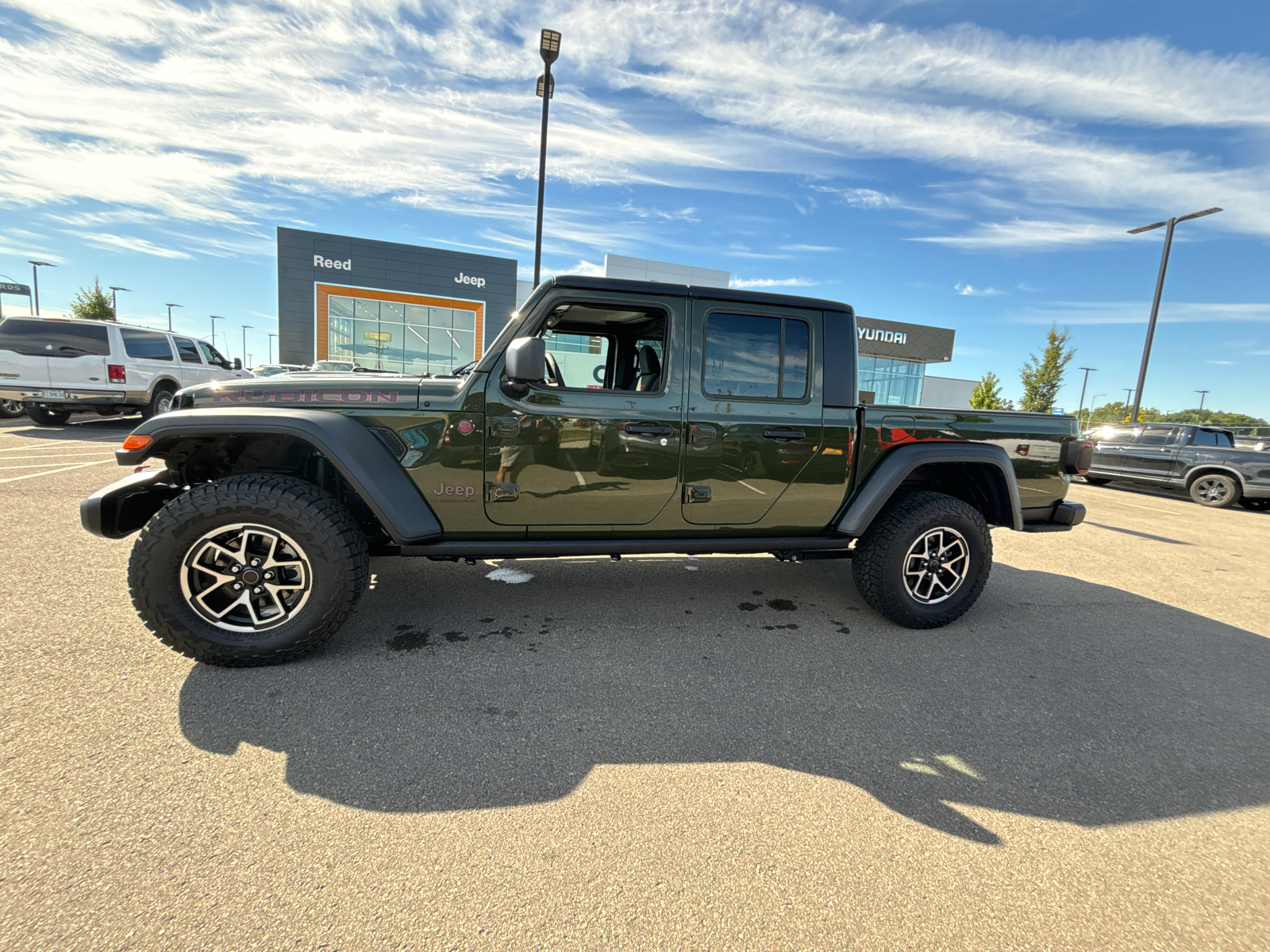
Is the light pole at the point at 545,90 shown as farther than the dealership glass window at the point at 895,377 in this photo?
No

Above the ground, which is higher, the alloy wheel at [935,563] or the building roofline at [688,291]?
the building roofline at [688,291]

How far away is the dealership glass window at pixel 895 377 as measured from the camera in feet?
120

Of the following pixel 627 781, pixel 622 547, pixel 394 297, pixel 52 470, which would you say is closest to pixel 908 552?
pixel 622 547

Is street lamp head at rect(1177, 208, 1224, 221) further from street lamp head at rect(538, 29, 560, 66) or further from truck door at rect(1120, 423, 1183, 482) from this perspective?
street lamp head at rect(538, 29, 560, 66)

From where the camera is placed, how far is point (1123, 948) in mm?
1527

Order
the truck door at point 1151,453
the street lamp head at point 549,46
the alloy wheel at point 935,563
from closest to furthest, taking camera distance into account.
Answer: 1. the alloy wheel at point 935,563
2. the street lamp head at point 549,46
3. the truck door at point 1151,453

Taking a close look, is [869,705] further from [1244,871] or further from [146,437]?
[146,437]

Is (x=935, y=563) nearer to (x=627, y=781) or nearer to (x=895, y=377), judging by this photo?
(x=627, y=781)

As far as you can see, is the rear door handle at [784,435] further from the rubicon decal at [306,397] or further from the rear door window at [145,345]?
the rear door window at [145,345]

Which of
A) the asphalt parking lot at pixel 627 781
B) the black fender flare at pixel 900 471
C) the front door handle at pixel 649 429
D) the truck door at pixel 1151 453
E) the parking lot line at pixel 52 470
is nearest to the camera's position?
the asphalt parking lot at pixel 627 781

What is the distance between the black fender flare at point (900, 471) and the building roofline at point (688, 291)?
37.9 inches

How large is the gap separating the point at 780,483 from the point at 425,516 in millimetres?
1916

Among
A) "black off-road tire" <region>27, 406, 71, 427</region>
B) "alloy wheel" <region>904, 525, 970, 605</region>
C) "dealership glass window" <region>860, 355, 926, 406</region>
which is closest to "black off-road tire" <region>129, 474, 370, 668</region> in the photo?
"alloy wheel" <region>904, 525, 970, 605</region>

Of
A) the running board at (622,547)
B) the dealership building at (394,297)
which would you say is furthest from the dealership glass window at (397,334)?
the running board at (622,547)
